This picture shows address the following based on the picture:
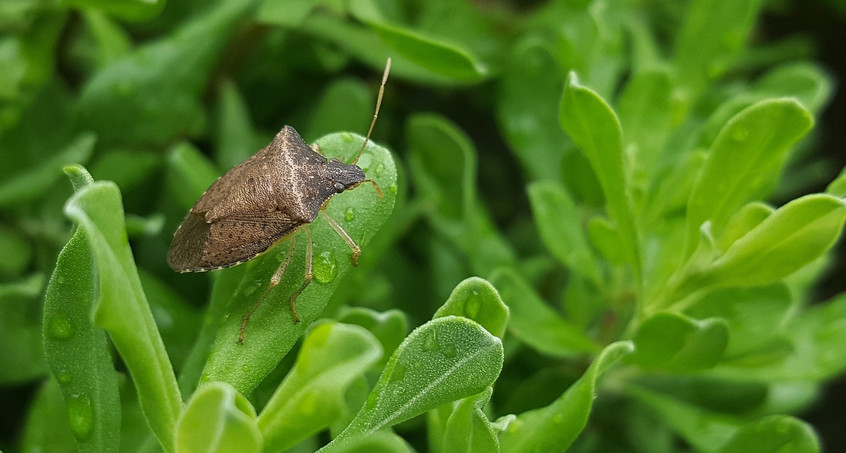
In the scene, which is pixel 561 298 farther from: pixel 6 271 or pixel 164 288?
pixel 6 271

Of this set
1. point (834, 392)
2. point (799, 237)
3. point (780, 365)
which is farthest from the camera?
point (834, 392)

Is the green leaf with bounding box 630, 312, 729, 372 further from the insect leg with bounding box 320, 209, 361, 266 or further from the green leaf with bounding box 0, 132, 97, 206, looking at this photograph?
the green leaf with bounding box 0, 132, 97, 206

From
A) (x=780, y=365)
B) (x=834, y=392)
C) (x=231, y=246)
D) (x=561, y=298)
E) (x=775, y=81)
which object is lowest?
(x=834, y=392)

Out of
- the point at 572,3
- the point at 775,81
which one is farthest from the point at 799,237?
the point at 572,3

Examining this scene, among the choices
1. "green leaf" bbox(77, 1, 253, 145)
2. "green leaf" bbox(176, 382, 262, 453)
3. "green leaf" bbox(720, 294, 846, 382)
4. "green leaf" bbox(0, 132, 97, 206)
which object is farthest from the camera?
"green leaf" bbox(77, 1, 253, 145)

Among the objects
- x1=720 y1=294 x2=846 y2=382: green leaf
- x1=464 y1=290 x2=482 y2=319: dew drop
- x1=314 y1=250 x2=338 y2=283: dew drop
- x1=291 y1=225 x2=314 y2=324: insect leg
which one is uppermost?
x1=464 y1=290 x2=482 y2=319: dew drop

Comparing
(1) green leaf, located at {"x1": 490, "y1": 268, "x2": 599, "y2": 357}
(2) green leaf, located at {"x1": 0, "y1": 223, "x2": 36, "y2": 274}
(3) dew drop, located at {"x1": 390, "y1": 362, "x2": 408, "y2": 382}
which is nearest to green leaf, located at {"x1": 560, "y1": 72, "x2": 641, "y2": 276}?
(1) green leaf, located at {"x1": 490, "y1": 268, "x2": 599, "y2": 357}

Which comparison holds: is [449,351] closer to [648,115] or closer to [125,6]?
[648,115]
